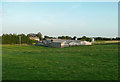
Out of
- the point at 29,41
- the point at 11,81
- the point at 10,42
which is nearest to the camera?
the point at 11,81

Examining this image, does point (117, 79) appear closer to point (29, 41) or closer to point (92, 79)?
point (92, 79)

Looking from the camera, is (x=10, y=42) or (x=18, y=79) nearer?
(x=18, y=79)

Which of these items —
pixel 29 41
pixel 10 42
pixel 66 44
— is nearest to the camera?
pixel 66 44

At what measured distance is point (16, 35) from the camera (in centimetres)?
3809

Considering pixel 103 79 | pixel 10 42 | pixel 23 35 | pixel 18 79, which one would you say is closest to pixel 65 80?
pixel 103 79

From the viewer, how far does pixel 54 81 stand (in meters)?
4.30

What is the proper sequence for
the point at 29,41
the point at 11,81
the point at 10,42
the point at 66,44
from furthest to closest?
the point at 29,41
the point at 10,42
the point at 66,44
the point at 11,81

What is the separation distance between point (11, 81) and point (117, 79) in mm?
3707

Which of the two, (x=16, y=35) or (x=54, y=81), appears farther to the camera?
(x=16, y=35)

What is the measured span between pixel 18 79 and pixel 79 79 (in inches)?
85.8

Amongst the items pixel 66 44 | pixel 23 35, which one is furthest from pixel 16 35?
pixel 66 44

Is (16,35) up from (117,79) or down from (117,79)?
up

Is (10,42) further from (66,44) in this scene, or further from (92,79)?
(92,79)

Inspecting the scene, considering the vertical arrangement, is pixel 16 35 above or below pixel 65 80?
above
